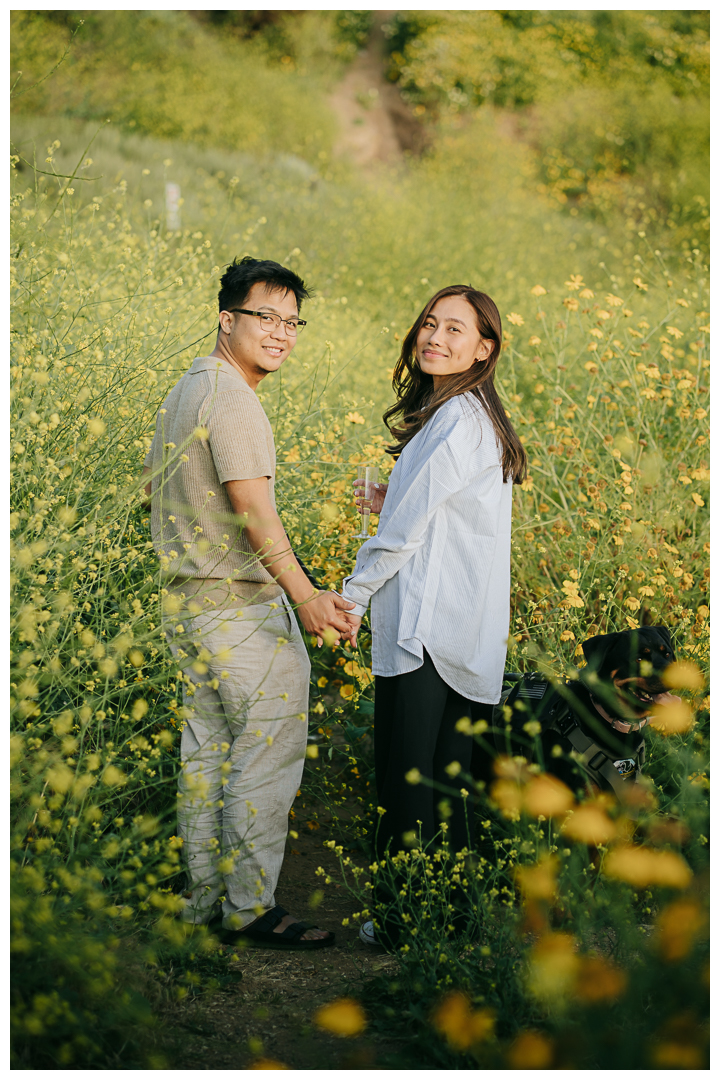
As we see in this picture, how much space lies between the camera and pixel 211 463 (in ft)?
7.47

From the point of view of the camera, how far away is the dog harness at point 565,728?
2348 mm

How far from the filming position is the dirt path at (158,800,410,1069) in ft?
6.01

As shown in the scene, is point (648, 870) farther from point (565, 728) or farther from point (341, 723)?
point (341, 723)

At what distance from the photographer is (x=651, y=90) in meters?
16.4

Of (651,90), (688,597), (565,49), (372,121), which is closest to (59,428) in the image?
(688,597)

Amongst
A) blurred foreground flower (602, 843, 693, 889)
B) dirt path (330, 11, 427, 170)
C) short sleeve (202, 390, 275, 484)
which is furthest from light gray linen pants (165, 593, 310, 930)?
dirt path (330, 11, 427, 170)

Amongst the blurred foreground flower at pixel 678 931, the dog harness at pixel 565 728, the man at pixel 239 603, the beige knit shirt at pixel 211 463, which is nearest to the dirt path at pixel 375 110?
the man at pixel 239 603

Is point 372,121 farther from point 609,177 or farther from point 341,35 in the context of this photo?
point 609,177

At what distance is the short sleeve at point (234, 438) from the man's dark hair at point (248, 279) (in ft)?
1.12

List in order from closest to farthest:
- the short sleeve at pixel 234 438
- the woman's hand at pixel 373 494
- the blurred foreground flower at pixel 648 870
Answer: the blurred foreground flower at pixel 648 870
the short sleeve at pixel 234 438
the woman's hand at pixel 373 494

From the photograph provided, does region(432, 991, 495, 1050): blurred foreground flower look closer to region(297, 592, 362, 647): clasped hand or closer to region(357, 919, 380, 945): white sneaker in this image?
region(357, 919, 380, 945): white sneaker

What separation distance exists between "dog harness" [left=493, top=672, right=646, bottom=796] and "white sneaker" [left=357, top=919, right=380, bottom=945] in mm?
637

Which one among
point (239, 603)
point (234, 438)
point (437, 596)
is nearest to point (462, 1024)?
point (437, 596)

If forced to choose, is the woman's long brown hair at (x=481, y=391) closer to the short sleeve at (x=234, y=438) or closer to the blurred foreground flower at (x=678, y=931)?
the short sleeve at (x=234, y=438)
